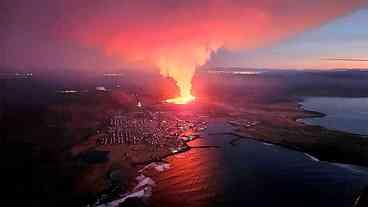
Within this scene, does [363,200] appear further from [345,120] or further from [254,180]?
[345,120]

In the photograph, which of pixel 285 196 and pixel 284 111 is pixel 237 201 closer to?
pixel 285 196

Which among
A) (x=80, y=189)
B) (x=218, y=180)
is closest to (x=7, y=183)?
(x=80, y=189)

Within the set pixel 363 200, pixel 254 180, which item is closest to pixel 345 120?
pixel 254 180

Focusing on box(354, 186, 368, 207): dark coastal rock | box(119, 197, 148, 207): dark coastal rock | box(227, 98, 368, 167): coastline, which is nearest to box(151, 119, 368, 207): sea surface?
box(354, 186, 368, 207): dark coastal rock

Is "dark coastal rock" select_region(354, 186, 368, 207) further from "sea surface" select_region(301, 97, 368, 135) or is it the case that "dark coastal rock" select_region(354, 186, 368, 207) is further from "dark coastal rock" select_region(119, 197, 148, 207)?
"sea surface" select_region(301, 97, 368, 135)

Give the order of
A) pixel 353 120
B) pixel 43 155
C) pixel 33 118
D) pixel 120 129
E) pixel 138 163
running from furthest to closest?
pixel 353 120, pixel 33 118, pixel 120 129, pixel 43 155, pixel 138 163

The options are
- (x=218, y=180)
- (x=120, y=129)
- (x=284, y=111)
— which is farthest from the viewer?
(x=284, y=111)

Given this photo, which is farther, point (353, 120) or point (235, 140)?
point (353, 120)

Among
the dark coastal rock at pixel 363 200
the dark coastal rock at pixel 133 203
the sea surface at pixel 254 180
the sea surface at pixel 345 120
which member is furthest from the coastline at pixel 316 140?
the dark coastal rock at pixel 133 203

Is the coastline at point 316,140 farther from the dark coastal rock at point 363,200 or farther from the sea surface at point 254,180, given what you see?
the dark coastal rock at point 363,200
